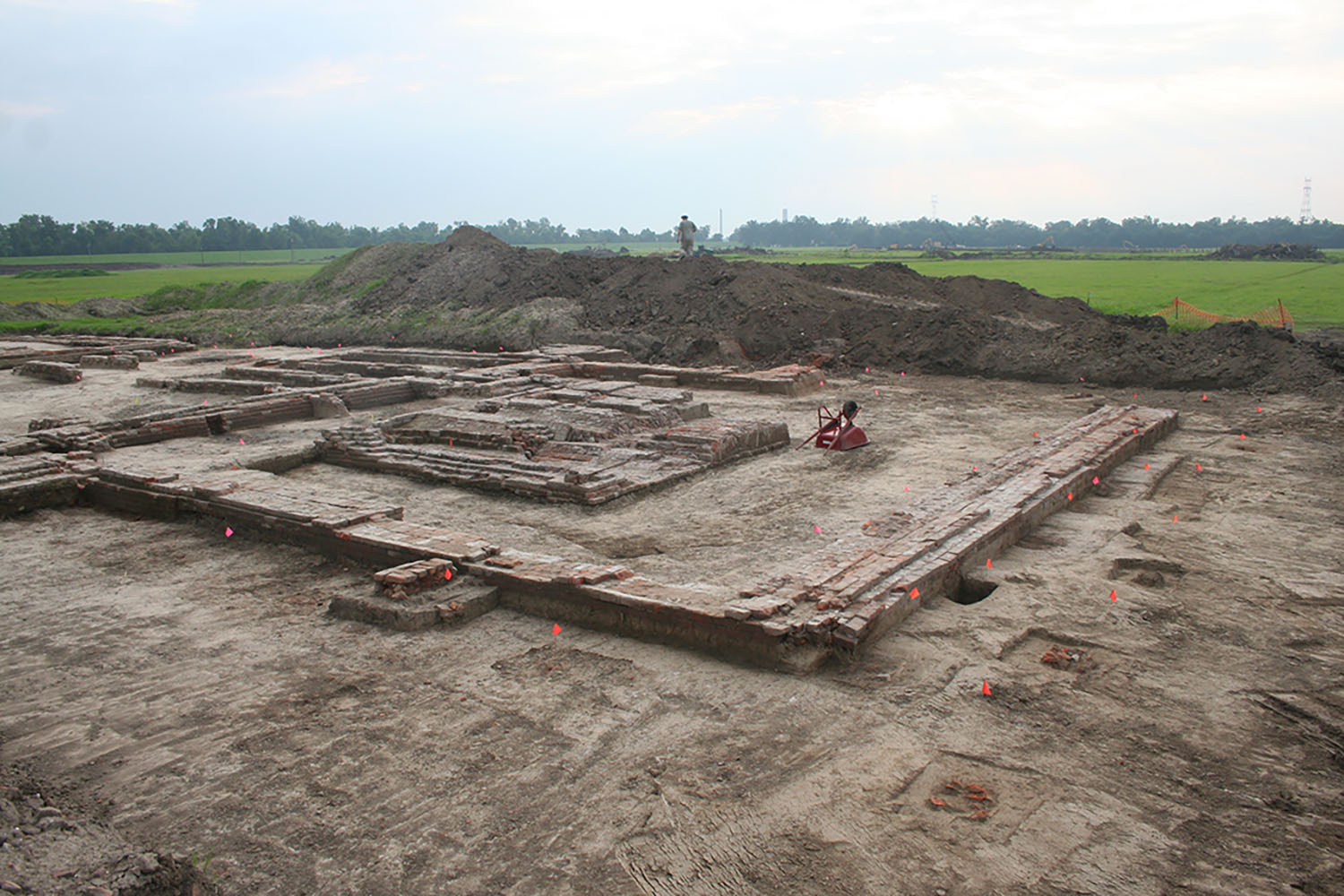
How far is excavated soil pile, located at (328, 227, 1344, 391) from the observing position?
51.2 feet

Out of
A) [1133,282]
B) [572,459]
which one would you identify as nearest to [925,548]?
[572,459]

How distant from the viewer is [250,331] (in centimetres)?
2761

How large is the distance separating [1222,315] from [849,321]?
8.72 metres

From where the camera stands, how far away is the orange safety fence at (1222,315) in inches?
766

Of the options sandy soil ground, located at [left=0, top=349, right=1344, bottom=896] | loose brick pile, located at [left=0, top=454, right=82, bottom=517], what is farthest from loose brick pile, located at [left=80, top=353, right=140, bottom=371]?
sandy soil ground, located at [left=0, top=349, right=1344, bottom=896]

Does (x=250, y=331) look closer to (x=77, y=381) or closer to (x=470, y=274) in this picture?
(x=470, y=274)

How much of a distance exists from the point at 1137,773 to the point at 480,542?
453 centimetres

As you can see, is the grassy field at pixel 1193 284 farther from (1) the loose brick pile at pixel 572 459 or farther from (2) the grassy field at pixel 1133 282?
(1) the loose brick pile at pixel 572 459

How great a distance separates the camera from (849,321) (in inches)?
794

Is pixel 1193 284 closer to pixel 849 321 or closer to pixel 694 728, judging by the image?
pixel 849 321

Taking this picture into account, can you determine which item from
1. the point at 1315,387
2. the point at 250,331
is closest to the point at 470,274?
the point at 250,331

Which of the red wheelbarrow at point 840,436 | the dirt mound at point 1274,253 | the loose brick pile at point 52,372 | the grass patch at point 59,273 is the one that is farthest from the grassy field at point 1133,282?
the loose brick pile at point 52,372

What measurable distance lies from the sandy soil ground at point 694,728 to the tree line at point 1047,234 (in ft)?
224

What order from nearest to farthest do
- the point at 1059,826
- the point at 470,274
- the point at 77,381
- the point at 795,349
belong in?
the point at 1059,826, the point at 77,381, the point at 795,349, the point at 470,274
